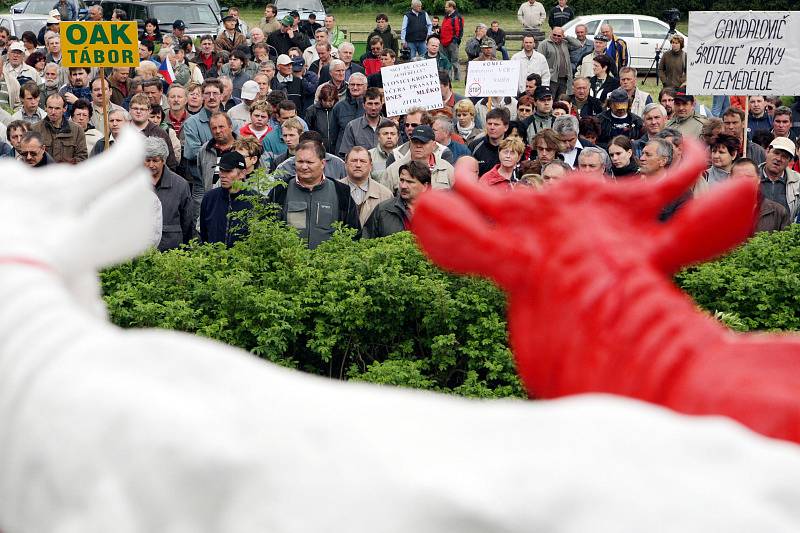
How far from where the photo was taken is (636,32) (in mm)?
24469

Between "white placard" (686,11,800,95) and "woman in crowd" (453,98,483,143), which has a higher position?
"white placard" (686,11,800,95)

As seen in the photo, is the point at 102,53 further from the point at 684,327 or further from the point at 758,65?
the point at 684,327

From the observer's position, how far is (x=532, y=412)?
0.67 m

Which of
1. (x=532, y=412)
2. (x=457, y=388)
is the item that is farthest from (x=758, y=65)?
(x=532, y=412)

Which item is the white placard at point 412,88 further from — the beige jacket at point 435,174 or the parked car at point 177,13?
the parked car at point 177,13

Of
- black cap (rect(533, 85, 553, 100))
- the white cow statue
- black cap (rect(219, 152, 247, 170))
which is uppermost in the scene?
the white cow statue

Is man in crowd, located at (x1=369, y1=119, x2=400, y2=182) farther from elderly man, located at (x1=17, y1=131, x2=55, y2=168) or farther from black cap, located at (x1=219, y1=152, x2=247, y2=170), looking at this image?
elderly man, located at (x1=17, y1=131, x2=55, y2=168)

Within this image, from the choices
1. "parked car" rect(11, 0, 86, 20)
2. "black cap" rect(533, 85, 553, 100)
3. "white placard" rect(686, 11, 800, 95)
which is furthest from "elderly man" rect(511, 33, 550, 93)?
"parked car" rect(11, 0, 86, 20)

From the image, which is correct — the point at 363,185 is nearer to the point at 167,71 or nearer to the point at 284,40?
the point at 167,71

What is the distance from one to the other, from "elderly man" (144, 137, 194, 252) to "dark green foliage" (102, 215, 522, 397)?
189 cm

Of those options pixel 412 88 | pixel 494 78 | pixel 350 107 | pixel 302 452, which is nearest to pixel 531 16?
pixel 494 78

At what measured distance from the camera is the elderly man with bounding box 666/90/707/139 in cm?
1150

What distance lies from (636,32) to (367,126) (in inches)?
573

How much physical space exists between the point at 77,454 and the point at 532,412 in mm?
290
